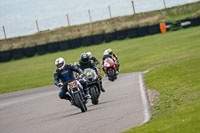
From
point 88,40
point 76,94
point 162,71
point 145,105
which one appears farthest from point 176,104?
point 88,40

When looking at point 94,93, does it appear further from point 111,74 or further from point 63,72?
point 111,74

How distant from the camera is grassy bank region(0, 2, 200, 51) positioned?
4887cm

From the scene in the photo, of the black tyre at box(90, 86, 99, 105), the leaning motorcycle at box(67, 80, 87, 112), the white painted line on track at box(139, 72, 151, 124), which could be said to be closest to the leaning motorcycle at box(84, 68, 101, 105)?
the black tyre at box(90, 86, 99, 105)

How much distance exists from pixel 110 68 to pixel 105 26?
28594mm

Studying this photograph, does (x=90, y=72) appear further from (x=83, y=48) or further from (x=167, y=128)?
(x=83, y=48)

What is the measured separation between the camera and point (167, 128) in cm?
855

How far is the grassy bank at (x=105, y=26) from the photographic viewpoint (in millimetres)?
48869

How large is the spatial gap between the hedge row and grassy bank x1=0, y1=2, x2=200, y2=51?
93 cm

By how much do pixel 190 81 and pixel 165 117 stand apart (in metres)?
6.93

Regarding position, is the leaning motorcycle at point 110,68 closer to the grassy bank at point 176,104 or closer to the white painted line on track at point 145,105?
the grassy bank at point 176,104

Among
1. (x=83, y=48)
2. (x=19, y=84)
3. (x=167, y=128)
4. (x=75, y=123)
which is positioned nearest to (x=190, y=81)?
(x=75, y=123)

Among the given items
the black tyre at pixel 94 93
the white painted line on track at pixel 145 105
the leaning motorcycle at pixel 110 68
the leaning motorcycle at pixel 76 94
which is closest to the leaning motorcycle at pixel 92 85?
the black tyre at pixel 94 93

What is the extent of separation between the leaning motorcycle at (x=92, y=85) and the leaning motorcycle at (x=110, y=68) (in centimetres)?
636

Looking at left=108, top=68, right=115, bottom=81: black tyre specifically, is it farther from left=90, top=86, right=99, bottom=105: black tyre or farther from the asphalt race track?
left=90, top=86, right=99, bottom=105: black tyre
